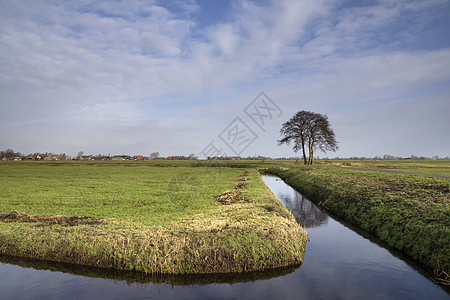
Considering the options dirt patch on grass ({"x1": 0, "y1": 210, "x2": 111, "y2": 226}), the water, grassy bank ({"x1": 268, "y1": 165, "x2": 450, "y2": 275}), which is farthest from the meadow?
dirt patch on grass ({"x1": 0, "y1": 210, "x2": 111, "y2": 226})

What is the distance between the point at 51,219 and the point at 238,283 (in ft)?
37.4

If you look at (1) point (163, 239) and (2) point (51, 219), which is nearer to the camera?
(1) point (163, 239)

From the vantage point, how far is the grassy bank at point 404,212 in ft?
35.4

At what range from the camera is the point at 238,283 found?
9102mm

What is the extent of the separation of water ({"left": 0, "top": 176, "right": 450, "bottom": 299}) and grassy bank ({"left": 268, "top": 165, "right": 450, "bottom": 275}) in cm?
103

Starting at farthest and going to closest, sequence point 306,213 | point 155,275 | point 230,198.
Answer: point 306,213, point 230,198, point 155,275

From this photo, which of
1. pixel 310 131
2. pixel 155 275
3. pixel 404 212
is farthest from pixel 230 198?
pixel 310 131

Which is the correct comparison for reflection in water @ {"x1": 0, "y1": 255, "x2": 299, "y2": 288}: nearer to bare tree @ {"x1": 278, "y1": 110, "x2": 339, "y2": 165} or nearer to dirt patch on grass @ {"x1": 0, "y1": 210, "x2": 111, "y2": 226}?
dirt patch on grass @ {"x1": 0, "y1": 210, "x2": 111, "y2": 226}

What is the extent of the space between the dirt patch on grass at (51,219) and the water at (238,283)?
2864mm

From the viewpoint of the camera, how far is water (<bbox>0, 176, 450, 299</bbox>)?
8.59 m

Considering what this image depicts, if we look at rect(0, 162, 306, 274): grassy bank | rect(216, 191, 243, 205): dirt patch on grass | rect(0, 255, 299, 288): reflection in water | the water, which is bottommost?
the water

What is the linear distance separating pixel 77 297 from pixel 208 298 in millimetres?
4300

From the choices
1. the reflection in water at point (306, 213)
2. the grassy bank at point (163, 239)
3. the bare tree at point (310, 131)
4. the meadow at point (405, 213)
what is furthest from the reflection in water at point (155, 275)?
the bare tree at point (310, 131)

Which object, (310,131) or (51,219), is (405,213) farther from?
(310,131)
